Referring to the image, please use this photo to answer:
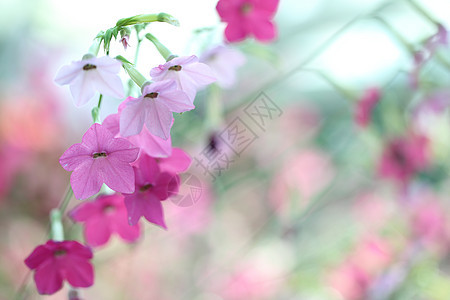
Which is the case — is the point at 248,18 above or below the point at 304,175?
above

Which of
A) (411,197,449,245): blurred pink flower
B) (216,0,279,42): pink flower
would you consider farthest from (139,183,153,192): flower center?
A: (411,197,449,245): blurred pink flower

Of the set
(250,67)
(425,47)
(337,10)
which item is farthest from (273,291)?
(337,10)

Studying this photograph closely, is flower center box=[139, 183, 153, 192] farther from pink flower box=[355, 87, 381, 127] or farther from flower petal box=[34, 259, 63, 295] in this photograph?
pink flower box=[355, 87, 381, 127]

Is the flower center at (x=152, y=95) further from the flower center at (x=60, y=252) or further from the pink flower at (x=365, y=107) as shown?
the pink flower at (x=365, y=107)

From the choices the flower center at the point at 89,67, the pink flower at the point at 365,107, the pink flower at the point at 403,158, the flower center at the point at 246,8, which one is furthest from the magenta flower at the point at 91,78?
the pink flower at the point at 403,158

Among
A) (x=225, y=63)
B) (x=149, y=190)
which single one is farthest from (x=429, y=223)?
(x=149, y=190)

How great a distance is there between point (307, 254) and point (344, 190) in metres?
0.52

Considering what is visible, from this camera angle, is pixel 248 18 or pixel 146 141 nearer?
pixel 146 141

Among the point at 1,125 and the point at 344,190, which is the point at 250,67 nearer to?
the point at 344,190

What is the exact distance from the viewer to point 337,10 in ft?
6.65

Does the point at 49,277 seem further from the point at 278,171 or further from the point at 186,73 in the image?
the point at 278,171

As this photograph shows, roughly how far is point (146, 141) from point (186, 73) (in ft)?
0.22

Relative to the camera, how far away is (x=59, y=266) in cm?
44

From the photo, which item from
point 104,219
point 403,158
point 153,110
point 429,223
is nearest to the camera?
point 153,110
